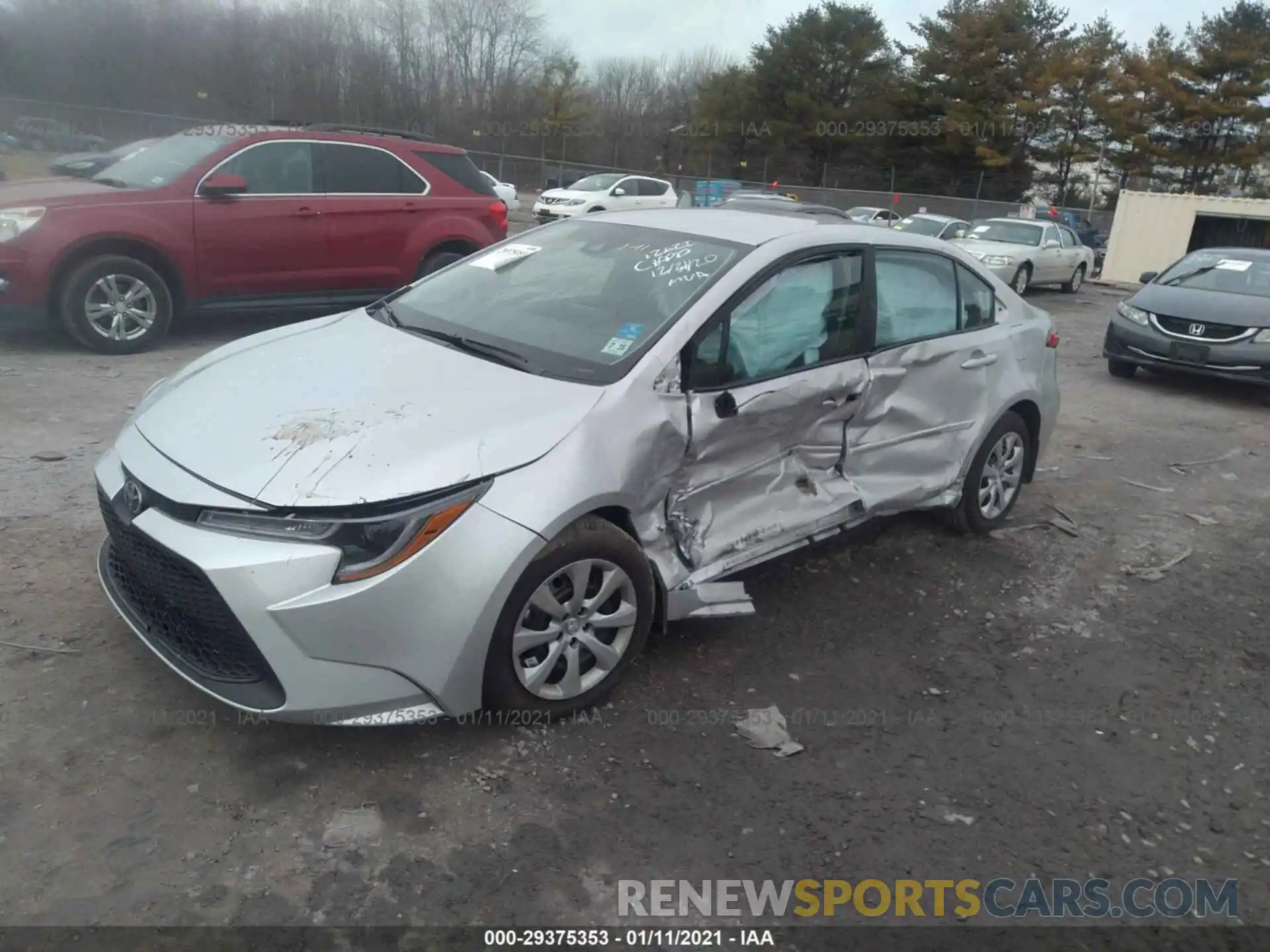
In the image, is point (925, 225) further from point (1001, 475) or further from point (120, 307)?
point (120, 307)

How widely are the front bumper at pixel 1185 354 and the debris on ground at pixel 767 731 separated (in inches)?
304

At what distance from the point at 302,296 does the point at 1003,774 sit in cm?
670

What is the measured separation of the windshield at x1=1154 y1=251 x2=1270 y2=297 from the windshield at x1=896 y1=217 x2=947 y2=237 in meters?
9.05

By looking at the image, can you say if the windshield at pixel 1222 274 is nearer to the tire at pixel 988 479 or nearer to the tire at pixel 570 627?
the tire at pixel 988 479

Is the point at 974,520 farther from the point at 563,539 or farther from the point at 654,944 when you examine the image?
the point at 654,944

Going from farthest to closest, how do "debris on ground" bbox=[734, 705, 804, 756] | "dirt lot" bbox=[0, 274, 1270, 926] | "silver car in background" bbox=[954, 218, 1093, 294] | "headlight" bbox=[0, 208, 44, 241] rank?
"silver car in background" bbox=[954, 218, 1093, 294], "headlight" bbox=[0, 208, 44, 241], "debris on ground" bbox=[734, 705, 804, 756], "dirt lot" bbox=[0, 274, 1270, 926]

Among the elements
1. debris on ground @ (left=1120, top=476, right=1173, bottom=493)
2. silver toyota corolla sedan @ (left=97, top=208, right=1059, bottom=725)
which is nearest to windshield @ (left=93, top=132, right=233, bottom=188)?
silver toyota corolla sedan @ (left=97, top=208, right=1059, bottom=725)

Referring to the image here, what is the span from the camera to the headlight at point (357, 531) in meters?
2.75

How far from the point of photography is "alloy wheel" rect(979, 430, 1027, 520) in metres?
5.16

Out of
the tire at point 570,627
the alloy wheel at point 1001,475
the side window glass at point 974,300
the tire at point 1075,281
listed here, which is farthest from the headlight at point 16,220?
the tire at point 1075,281

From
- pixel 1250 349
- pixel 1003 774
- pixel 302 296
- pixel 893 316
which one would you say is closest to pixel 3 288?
pixel 302 296

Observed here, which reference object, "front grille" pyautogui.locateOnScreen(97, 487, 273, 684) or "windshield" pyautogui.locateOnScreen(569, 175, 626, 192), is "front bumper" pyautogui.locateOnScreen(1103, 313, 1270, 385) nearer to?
"front grille" pyautogui.locateOnScreen(97, 487, 273, 684)

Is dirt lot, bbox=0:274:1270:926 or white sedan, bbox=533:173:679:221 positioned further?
white sedan, bbox=533:173:679:221

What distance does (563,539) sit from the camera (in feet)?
10.0
